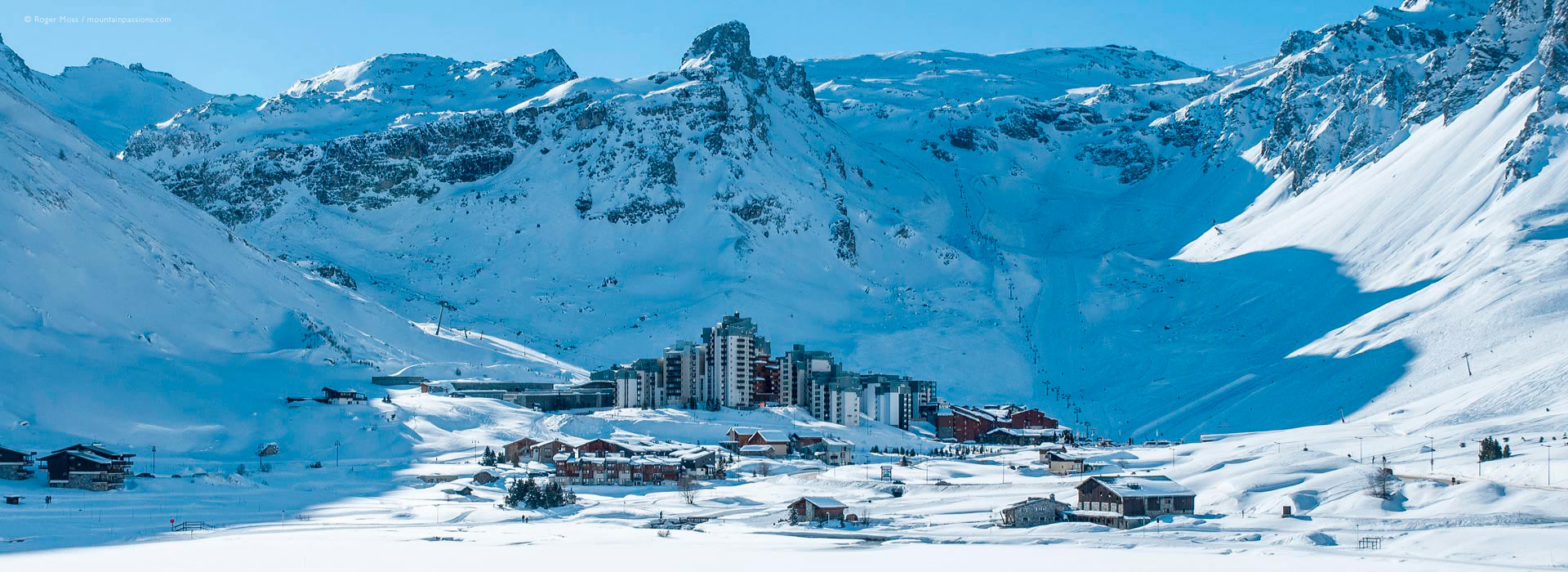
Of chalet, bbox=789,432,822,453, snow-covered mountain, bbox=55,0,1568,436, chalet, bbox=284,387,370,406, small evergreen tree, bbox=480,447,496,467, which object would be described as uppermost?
snow-covered mountain, bbox=55,0,1568,436

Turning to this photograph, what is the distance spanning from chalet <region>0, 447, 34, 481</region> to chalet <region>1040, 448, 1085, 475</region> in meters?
53.7

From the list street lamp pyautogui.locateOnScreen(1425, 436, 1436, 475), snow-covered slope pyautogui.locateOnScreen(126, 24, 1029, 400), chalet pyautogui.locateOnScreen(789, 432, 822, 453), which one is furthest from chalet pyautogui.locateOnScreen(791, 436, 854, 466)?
snow-covered slope pyautogui.locateOnScreen(126, 24, 1029, 400)

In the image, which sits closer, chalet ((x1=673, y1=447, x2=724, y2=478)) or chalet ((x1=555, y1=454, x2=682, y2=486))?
chalet ((x1=555, y1=454, x2=682, y2=486))

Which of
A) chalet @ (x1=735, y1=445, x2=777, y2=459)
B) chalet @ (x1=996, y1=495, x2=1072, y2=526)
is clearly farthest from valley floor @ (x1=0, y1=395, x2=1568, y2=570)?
chalet @ (x1=735, y1=445, x2=777, y2=459)

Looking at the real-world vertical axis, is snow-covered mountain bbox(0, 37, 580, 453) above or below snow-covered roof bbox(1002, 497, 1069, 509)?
above

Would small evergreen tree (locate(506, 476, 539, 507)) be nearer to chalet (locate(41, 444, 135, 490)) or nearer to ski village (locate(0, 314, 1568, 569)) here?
ski village (locate(0, 314, 1568, 569))

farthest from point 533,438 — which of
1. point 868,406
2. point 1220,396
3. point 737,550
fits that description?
point 1220,396

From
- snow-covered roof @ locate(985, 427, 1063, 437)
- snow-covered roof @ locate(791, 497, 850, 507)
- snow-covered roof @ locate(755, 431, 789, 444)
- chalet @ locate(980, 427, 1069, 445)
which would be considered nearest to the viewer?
snow-covered roof @ locate(791, 497, 850, 507)

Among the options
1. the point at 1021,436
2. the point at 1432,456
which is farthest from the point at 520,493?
the point at 1021,436

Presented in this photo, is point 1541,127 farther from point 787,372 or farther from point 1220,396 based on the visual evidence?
point 787,372

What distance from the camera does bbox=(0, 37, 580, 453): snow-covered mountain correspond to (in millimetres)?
94125

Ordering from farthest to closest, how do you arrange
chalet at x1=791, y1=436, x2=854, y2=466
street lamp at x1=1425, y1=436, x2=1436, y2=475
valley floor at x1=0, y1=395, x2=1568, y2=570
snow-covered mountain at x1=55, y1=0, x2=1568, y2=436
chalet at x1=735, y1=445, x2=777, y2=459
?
snow-covered mountain at x1=55, y1=0, x2=1568, y2=436
chalet at x1=735, y1=445, x2=777, y2=459
chalet at x1=791, y1=436, x2=854, y2=466
street lamp at x1=1425, y1=436, x2=1436, y2=475
valley floor at x1=0, y1=395, x2=1568, y2=570

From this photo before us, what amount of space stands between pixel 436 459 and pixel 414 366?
29.5 meters

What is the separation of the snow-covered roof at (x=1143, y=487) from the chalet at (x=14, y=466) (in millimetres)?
51426
